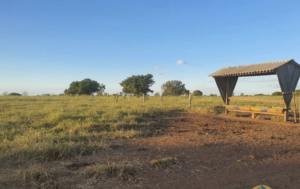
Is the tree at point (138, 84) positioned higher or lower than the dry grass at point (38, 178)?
higher

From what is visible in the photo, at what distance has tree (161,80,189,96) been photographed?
58906mm

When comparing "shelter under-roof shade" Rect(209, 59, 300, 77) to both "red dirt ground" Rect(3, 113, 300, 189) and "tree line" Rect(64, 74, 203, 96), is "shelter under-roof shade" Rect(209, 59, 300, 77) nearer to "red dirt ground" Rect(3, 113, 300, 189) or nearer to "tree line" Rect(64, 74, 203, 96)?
"red dirt ground" Rect(3, 113, 300, 189)

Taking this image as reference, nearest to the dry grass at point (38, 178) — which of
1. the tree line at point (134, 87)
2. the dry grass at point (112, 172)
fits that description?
the dry grass at point (112, 172)

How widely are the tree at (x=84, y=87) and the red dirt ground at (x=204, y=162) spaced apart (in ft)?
150

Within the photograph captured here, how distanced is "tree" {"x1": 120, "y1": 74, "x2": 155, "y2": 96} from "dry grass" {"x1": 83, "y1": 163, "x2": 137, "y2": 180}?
29241 mm

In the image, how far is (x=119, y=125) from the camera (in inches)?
369

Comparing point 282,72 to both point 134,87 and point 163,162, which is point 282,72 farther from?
point 134,87

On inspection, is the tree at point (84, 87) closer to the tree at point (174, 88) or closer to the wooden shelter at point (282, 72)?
the tree at point (174, 88)

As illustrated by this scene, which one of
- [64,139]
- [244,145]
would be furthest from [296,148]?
[64,139]

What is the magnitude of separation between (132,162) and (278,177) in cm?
292

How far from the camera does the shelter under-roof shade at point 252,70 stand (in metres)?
11.2

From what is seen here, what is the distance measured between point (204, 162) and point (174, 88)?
56.6 metres

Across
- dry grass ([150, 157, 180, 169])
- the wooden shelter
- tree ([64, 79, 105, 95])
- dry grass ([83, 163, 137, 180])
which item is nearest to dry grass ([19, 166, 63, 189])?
dry grass ([83, 163, 137, 180])

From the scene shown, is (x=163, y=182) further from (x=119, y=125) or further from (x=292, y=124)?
(x=292, y=124)
